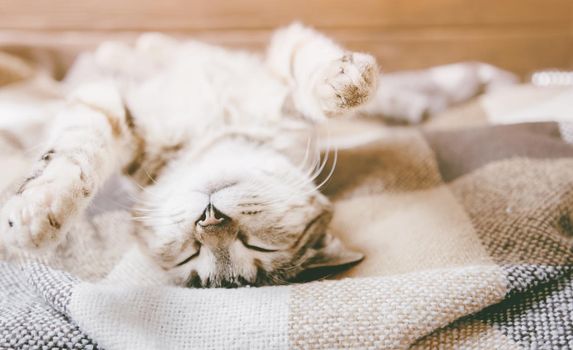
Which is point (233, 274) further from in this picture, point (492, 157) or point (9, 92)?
point (9, 92)

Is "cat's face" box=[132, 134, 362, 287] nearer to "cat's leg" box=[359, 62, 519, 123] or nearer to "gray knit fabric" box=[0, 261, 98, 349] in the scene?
"gray knit fabric" box=[0, 261, 98, 349]

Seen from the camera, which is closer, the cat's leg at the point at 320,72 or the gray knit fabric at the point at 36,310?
the gray knit fabric at the point at 36,310

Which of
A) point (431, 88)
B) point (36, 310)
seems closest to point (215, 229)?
point (36, 310)

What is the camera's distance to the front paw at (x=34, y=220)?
78 cm

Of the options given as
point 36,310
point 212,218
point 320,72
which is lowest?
point 36,310

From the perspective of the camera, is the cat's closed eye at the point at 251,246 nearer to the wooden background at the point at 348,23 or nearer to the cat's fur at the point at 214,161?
the cat's fur at the point at 214,161

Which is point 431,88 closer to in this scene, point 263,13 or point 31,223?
point 263,13

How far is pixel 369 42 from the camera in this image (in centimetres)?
190

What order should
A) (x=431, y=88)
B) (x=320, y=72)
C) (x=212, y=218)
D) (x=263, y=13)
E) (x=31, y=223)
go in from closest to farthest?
(x=31, y=223) → (x=212, y=218) → (x=320, y=72) → (x=431, y=88) → (x=263, y=13)

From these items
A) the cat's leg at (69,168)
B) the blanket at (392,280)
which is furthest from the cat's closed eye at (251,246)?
the cat's leg at (69,168)

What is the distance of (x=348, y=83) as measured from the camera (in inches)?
37.9

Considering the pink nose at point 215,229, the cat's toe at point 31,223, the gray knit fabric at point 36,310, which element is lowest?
the gray knit fabric at point 36,310

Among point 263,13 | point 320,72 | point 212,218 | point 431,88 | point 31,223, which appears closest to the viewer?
point 31,223

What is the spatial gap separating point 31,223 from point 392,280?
0.62 meters
